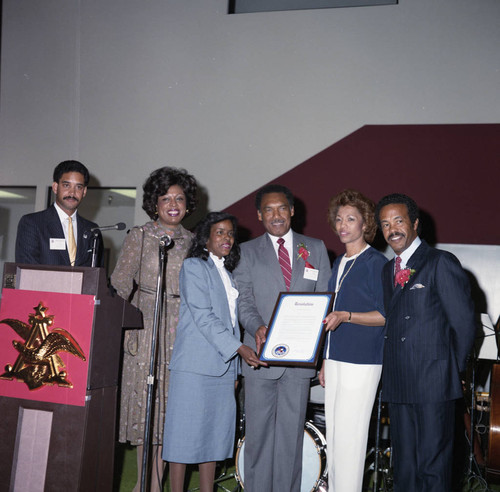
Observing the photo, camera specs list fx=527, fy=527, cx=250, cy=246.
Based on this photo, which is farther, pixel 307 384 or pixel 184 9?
pixel 184 9

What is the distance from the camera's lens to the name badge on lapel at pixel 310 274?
3189 millimetres

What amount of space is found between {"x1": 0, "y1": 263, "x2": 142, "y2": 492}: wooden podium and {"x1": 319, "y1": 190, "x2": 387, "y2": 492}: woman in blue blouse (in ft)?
3.95

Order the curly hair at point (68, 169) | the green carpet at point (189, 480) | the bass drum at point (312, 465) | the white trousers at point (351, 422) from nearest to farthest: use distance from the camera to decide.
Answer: the white trousers at point (351, 422) → the curly hair at point (68, 169) → the bass drum at point (312, 465) → the green carpet at point (189, 480)

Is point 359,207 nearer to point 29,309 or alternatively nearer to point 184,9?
point 29,309

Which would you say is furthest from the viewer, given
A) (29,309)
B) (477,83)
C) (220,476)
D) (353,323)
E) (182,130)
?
(182,130)

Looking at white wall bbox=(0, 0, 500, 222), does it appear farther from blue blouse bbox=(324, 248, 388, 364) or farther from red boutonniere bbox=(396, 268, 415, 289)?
red boutonniere bbox=(396, 268, 415, 289)

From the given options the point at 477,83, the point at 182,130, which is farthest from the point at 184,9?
the point at 477,83

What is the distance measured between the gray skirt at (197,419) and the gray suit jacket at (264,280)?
219 millimetres

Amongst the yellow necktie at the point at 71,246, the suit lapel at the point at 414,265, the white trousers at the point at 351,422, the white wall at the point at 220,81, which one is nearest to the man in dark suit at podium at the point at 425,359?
the suit lapel at the point at 414,265

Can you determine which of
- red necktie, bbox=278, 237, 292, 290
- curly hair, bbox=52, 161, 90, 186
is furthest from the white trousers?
curly hair, bbox=52, 161, 90, 186

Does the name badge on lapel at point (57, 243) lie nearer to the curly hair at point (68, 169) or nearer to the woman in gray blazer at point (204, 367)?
the curly hair at point (68, 169)

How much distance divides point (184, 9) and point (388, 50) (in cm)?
234

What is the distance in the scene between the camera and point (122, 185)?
6.02 meters

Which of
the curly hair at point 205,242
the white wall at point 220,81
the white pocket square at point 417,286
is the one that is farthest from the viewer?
the white wall at point 220,81
